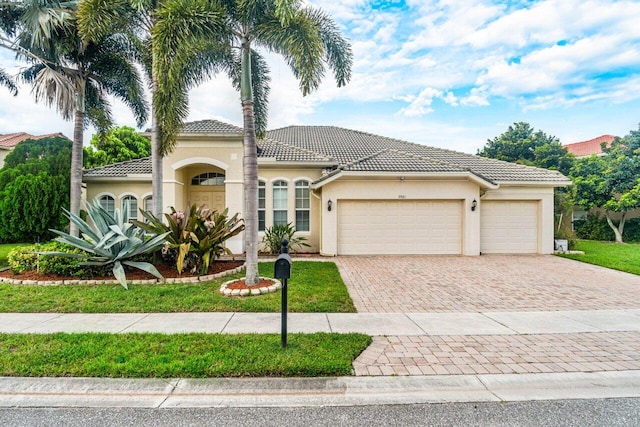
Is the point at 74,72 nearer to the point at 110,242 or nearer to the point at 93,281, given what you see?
the point at 110,242

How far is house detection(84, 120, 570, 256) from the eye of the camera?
1230cm

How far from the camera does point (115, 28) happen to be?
30.6 feet

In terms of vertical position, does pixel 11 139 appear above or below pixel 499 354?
above

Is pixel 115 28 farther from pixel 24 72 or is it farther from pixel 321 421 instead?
pixel 321 421

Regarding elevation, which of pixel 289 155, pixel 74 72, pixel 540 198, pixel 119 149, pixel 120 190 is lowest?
pixel 540 198

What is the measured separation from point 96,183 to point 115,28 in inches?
281

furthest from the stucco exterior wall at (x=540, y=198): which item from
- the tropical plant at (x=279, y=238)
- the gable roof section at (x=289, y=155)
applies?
the tropical plant at (x=279, y=238)

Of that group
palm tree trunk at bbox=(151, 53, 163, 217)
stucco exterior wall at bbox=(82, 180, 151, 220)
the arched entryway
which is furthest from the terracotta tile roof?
palm tree trunk at bbox=(151, 53, 163, 217)

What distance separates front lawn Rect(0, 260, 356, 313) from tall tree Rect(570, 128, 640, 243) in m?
19.1

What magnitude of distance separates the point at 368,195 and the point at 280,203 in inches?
151

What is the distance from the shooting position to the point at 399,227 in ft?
41.4

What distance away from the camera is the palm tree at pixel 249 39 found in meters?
6.46

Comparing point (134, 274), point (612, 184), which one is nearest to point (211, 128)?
point (134, 274)

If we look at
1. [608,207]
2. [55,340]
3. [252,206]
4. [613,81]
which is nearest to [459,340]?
[252,206]
